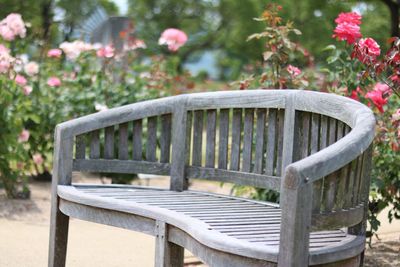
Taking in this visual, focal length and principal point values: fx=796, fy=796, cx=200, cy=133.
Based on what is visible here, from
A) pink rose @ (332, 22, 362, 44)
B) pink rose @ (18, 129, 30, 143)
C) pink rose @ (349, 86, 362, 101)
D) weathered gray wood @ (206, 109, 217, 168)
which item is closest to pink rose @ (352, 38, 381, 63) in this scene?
pink rose @ (332, 22, 362, 44)

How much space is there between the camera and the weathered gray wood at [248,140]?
11.9 feet

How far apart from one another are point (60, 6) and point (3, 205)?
67.4 ft

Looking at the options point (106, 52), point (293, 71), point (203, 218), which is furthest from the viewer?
point (106, 52)

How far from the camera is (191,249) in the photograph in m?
2.77

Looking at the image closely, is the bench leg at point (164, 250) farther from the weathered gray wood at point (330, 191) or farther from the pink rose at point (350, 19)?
the pink rose at point (350, 19)

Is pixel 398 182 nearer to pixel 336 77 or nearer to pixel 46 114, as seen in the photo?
pixel 336 77

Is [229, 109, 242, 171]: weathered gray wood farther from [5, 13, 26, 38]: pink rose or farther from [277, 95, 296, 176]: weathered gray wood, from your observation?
[5, 13, 26, 38]: pink rose

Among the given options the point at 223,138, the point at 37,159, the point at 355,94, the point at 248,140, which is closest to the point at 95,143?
the point at 223,138

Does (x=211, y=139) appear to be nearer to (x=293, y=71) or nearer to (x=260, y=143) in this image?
(x=260, y=143)

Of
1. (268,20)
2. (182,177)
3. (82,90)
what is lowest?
(182,177)

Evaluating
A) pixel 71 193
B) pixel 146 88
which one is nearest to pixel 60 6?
pixel 146 88

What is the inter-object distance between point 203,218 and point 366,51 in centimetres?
123

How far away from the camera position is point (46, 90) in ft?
23.0

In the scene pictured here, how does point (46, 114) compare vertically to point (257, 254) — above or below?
above
